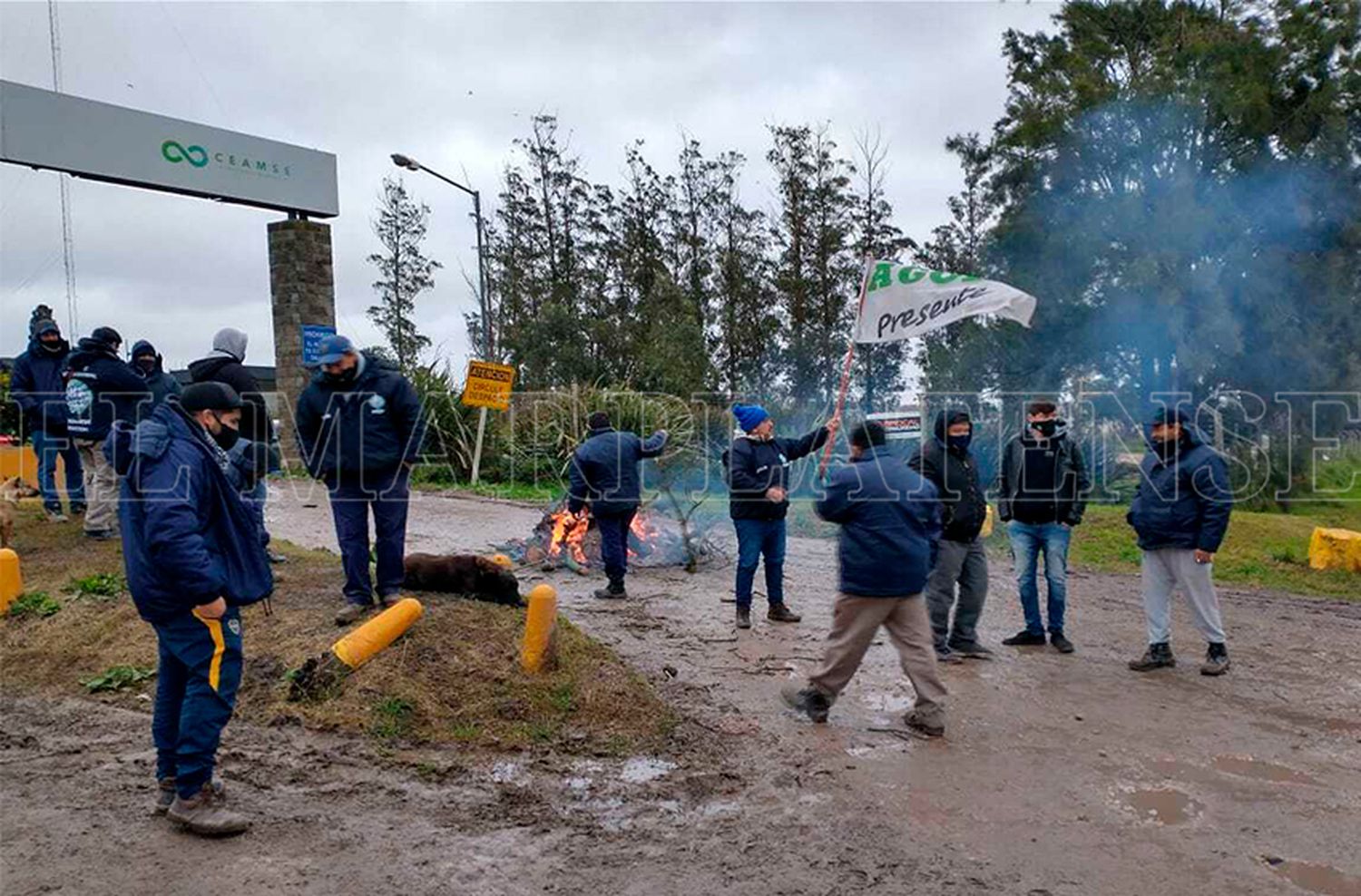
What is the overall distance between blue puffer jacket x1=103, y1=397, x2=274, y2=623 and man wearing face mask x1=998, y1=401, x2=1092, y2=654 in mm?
5606

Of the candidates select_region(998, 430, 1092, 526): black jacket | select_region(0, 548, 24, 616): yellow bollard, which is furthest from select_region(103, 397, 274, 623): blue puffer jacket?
select_region(998, 430, 1092, 526): black jacket

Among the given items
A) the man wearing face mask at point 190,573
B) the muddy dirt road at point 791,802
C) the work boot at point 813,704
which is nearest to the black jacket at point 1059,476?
the muddy dirt road at point 791,802

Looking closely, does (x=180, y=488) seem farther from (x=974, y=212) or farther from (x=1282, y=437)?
(x=974, y=212)

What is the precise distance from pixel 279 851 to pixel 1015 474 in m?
5.81

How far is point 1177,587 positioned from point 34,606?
8.83m

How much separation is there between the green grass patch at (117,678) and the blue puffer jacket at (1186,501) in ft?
22.9

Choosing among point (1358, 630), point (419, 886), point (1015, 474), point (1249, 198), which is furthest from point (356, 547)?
point (1249, 198)

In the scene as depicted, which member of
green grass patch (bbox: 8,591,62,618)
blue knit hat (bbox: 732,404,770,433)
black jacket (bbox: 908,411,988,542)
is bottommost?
green grass patch (bbox: 8,591,62,618)

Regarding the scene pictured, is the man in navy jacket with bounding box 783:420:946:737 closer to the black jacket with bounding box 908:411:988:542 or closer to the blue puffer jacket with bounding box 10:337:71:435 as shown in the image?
the black jacket with bounding box 908:411:988:542

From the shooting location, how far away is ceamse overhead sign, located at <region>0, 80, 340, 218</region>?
16.4 m

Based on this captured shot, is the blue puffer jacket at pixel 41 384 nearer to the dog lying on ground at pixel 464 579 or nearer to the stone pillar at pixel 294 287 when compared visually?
the dog lying on ground at pixel 464 579

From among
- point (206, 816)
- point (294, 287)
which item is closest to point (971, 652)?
point (206, 816)

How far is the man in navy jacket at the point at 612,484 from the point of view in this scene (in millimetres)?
9422

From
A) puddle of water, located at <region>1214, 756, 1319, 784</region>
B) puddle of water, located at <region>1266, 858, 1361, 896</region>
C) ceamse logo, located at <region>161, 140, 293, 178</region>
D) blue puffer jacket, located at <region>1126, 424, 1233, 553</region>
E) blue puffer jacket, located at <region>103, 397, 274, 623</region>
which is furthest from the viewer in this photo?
ceamse logo, located at <region>161, 140, 293, 178</region>
